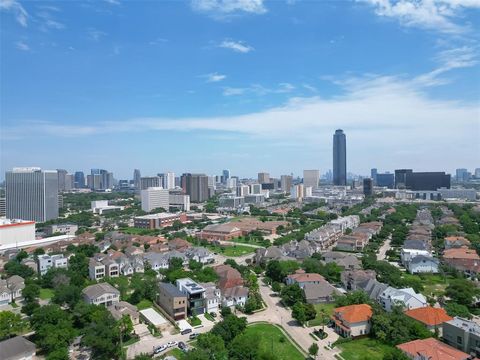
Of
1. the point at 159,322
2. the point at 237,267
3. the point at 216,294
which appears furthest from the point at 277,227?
the point at 159,322

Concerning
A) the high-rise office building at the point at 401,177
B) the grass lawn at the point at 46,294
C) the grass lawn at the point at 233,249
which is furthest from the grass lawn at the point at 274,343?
the high-rise office building at the point at 401,177

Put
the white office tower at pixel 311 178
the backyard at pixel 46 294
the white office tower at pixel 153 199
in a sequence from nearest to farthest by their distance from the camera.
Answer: the backyard at pixel 46 294 < the white office tower at pixel 153 199 < the white office tower at pixel 311 178

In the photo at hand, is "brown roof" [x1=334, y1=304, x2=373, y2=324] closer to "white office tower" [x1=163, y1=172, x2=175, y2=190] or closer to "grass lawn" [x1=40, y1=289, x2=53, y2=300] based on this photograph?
"grass lawn" [x1=40, y1=289, x2=53, y2=300]

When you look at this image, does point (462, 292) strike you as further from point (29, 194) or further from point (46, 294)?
point (29, 194)

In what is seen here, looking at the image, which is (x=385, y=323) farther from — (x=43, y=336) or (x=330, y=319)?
(x=43, y=336)

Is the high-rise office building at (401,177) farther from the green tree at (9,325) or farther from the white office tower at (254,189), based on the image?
the green tree at (9,325)

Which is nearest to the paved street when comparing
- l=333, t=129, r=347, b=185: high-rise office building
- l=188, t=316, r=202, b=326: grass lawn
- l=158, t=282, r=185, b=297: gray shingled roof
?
l=188, t=316, r=202, b=326: grass lawn
